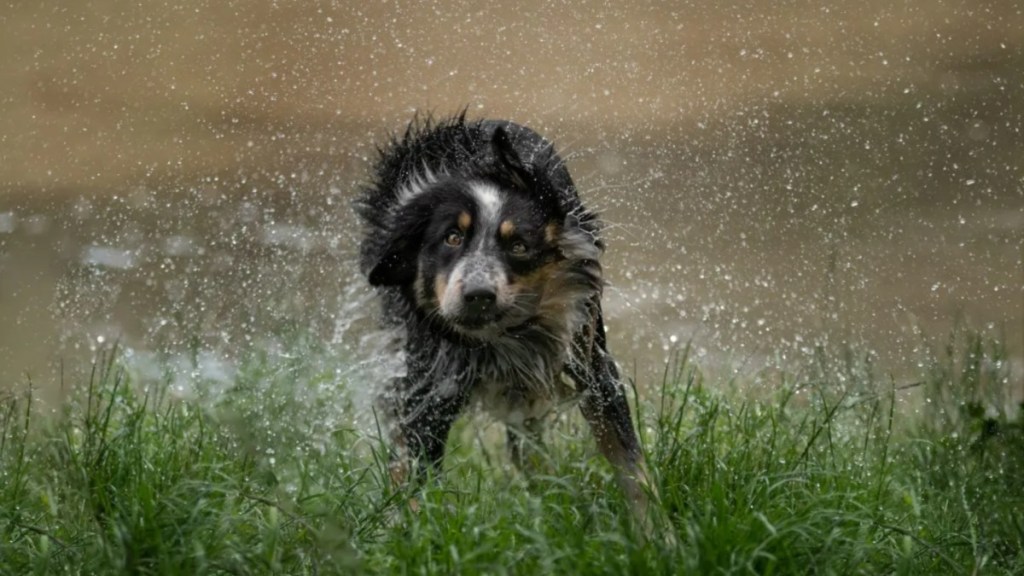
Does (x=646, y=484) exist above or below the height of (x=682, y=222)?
below

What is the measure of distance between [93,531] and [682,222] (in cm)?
340

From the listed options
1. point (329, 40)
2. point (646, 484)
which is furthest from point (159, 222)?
point (646, 484)

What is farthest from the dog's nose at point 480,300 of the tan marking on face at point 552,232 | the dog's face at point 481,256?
the tan marking on face at point 552,232

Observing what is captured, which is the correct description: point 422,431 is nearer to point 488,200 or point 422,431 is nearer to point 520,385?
point 520,385

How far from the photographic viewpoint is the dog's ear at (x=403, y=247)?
4031 millimetres

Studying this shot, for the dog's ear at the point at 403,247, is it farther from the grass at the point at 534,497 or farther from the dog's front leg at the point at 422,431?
the grass at the point at 534,497

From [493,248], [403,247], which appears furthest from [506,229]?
[403,247]

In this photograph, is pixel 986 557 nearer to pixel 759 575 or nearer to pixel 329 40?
A: pixel 759 575

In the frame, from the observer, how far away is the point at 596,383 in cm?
411

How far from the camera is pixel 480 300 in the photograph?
367cm

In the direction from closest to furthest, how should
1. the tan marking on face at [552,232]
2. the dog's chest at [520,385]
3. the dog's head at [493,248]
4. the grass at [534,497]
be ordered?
the grass at [534,497]
the dog's head at [493,248]
the tan marking on face at [552,232]
the dog's chest at [520,385]

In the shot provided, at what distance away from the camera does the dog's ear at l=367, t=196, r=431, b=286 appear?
13.2ft

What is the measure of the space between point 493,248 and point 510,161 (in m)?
0.30

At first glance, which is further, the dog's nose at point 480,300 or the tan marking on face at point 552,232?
the tan marking on face at point 552,232
